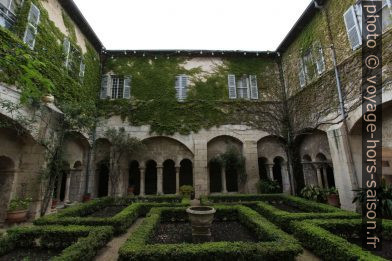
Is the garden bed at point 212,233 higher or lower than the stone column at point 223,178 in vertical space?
lower

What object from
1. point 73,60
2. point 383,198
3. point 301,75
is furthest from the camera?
point 301,75

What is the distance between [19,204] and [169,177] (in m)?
6.97

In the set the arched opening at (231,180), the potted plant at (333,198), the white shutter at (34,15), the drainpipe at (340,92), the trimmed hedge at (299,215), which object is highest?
the white shutter at (34,15)

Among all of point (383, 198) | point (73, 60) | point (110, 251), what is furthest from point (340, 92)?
point (73, 60)

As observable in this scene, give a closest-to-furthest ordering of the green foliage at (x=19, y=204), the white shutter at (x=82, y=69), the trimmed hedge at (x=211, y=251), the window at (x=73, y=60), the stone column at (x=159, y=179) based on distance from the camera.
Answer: the trimmed hedge at (x=211, y=251), the green foliage at (x=19, y=204), the window at (x=73, y=60), the white shutter at (x=82, y=69), the stone column at (x=159, y=179)

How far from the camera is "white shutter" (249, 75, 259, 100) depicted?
12.3m

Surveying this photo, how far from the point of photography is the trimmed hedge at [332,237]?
3459mm

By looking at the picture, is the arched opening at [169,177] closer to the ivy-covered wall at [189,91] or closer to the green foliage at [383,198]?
the ivy-covered wall at [189,91]

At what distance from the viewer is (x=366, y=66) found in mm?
6762

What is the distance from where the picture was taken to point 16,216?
21.0 ft

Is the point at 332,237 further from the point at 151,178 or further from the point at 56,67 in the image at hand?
the point at 56,67

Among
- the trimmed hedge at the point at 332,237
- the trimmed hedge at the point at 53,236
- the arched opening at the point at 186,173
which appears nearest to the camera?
the trimmed hedge at the point at 332,237

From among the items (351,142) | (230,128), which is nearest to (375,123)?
(351,142)

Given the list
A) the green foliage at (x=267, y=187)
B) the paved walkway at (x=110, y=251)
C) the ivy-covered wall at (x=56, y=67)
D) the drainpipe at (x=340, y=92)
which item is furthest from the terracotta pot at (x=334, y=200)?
the ivy-covered wall at (x=56, y=67)
